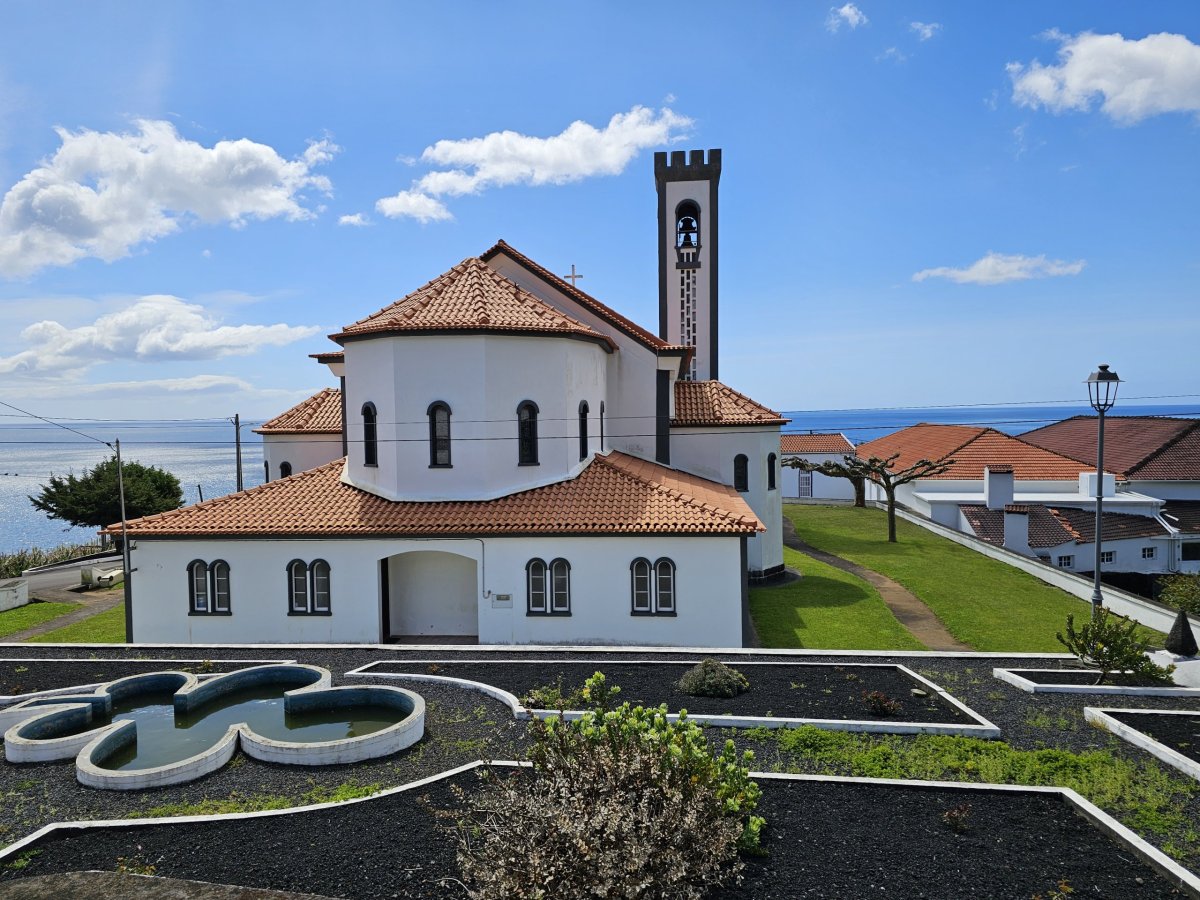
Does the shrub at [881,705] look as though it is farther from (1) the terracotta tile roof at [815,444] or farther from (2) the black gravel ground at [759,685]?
(1) the terracotta tile roof at [815,444]

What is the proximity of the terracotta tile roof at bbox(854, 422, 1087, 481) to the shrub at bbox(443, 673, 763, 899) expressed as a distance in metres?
35.3

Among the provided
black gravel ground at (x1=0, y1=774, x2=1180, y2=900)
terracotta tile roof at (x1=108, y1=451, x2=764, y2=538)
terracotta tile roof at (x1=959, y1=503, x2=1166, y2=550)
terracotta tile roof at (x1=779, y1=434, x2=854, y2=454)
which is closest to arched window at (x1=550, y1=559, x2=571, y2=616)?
terracotta tile roof at (x1=108, y1=451, x2=764, y2=538)

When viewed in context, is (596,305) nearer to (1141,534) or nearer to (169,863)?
(169,863)

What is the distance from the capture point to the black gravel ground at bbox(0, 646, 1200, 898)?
7.96 metres

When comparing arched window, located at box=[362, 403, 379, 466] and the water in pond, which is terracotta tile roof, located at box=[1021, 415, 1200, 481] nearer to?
arched window, located at box=[362, 403, 379, 466]

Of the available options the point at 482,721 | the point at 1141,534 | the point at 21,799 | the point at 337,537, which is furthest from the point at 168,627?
the point at 1141,534

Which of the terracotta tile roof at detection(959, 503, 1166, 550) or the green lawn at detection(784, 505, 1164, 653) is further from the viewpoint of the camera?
the terracotta tile roof at detection(959, 503, 1166, 550)

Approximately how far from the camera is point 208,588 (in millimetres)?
19031

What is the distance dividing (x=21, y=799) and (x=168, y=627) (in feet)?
32.0

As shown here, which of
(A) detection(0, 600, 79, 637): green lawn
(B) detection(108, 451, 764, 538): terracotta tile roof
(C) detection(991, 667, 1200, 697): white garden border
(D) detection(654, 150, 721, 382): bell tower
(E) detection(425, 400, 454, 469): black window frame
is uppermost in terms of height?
(D) detection(654, 150, 721, 382): bell tower

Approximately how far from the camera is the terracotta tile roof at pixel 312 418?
2789 cm

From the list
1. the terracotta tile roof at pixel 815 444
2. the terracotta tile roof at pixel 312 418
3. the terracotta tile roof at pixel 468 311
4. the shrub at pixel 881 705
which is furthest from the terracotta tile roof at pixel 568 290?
the terracotta tile roof at pixel 815 444

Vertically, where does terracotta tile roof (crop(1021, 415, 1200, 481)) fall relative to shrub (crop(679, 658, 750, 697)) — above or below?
above

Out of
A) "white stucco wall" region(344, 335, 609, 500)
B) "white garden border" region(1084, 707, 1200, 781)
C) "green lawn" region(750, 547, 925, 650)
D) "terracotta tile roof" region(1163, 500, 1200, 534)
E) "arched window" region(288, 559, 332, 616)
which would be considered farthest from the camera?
"terracotta tile roof" region(1163, 500, 1200, 534)
